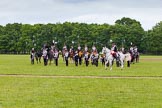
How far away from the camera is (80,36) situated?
11894 centimetres

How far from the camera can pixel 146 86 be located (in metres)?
20.6

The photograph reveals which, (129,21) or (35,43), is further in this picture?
(129,21)

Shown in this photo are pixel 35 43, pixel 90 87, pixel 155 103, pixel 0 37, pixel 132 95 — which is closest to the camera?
pixel 155 103

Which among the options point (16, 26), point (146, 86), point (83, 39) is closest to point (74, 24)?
point (83, 39)

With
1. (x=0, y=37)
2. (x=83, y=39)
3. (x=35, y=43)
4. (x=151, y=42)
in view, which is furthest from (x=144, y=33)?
(x=0, y=37)

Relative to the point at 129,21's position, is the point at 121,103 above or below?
below

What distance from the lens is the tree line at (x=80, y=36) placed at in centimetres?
11500

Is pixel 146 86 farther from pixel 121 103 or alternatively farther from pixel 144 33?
pixel 144 33

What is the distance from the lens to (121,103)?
15.0 metres

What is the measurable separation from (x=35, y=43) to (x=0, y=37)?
55.0 feet

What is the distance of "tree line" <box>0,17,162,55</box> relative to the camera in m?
115

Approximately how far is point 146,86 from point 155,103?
5.73m

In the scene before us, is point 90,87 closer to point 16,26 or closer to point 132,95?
point 132,95

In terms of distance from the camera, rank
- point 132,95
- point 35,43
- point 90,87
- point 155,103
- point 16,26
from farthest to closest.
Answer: point 16,26 → point 35,43 → point 90,87 → point 132,95 → point 155,103
